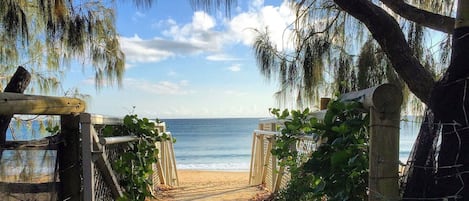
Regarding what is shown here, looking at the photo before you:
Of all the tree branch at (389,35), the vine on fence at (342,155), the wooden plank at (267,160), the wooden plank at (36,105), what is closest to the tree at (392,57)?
the tree branch at (389,35)

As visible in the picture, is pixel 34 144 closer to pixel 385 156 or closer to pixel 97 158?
pixel 97 158

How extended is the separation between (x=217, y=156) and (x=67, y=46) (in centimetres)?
2804

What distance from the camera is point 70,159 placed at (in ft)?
7.77

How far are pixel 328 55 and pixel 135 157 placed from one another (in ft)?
7.56

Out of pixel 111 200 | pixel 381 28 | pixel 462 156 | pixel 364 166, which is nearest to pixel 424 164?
pixel 462 156

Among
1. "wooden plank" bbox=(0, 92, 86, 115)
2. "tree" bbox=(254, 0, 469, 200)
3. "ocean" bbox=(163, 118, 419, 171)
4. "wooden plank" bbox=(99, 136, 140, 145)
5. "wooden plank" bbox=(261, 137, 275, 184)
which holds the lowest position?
"ocean" bbox=(163, 118, 419, 171)

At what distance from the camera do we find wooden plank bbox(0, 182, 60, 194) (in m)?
1.90

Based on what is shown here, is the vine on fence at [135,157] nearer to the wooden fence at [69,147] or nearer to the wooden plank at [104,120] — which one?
the wooden plank at [104,120]

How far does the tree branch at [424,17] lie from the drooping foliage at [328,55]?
1138 mm

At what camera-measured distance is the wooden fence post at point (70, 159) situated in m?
2.31

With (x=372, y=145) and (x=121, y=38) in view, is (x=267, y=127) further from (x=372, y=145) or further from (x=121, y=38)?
(x=372, y=145)

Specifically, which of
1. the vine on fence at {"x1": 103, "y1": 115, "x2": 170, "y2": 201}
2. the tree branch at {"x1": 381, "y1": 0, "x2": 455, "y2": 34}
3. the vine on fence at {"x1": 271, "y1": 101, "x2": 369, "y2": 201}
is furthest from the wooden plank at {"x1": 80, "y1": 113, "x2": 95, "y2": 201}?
the tree branch at {"x1": 381, "y1": 0, "x2": 455, "y2": 34}

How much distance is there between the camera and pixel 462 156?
1.42 m

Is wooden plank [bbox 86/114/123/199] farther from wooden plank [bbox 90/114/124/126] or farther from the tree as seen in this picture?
the tree
